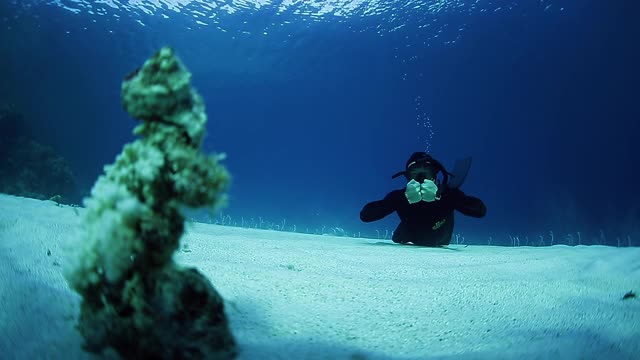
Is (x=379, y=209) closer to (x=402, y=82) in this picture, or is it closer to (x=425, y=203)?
(x=425, y=203)

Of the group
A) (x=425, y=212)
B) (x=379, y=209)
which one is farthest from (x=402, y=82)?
(x=379, y=209)

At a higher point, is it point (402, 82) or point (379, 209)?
point (402, 82)

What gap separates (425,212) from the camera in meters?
5.12

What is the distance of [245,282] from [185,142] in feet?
4.45

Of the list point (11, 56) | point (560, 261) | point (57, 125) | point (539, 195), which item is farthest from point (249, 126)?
point (560, 261)

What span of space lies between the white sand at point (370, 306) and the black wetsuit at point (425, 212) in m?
1.61

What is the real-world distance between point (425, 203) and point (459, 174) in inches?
32.0

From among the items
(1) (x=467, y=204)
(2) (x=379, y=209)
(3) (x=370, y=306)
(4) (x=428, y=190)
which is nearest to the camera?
(3) (x=370, y=306)

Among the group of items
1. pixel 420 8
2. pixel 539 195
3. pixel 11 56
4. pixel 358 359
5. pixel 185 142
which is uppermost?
pixel 420 8

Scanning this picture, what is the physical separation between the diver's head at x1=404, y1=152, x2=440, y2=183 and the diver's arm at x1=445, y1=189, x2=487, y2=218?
0.38m

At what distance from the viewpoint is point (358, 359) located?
4.63 ft

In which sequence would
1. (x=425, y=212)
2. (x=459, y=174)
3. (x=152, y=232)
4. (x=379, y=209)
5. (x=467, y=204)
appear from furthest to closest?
(x=459, y=174), (x=425, y=212), (x=379, y=209), (x=467, y=204), (x=152, y=232)

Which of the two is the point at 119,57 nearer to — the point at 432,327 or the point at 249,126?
the point at 249,126

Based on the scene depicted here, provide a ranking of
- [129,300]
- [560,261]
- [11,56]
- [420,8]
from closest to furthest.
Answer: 1. [129,300]
2. [560,261]
3. [420,8]
4. [11,56]
